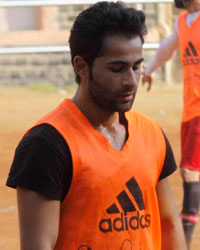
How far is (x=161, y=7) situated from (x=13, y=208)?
10.7 metres

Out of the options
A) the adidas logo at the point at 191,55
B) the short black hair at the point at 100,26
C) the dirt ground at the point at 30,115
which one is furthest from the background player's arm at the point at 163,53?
the short black hair at the point at 100,26

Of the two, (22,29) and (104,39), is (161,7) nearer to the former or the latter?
(22,29)

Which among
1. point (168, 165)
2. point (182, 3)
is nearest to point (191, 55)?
point (182, 3)

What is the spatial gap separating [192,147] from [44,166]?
3.19m

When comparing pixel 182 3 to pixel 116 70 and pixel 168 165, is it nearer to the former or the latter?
pixel 168 165

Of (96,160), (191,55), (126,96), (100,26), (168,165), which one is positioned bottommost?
(191,55)

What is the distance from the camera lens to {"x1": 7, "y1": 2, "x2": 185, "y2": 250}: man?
8.23 ft

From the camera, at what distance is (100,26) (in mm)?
2613

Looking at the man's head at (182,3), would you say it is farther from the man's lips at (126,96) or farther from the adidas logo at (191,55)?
the man's lips at (126,96)

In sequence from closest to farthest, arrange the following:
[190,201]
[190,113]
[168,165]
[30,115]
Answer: [168,165] → [190,201] → [190,113] → [30,115]

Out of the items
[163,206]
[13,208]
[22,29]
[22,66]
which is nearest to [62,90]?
[22,66]

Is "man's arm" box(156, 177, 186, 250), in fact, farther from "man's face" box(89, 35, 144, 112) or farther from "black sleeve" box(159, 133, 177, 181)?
"man's face" box(89, 35, 144, 112)

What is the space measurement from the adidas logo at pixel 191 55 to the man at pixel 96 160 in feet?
9.72

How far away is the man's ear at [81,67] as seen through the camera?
269 cm
